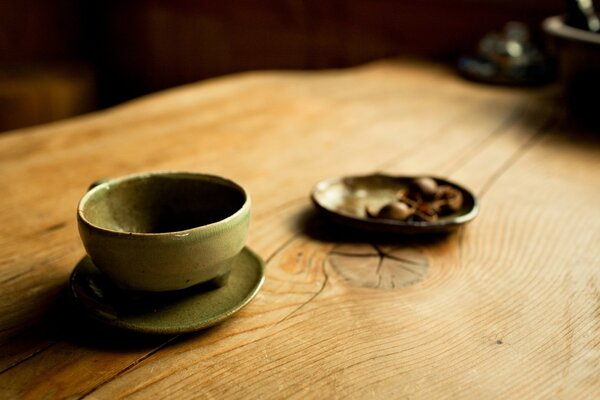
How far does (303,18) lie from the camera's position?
2.54 meters

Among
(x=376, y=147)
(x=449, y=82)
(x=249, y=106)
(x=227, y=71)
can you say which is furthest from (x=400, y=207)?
(x=227, y=71)

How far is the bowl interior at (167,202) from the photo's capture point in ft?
1.90

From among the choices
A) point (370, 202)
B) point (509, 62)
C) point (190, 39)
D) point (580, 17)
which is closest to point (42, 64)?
point (190, 39)

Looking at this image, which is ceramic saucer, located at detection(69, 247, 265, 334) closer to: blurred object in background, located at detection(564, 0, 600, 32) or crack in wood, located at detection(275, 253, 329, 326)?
crack in wood, located at detection(275, 253, 329, 326)

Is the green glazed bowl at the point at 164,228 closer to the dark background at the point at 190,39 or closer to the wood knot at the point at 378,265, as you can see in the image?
the wood knot at the point at 378,265

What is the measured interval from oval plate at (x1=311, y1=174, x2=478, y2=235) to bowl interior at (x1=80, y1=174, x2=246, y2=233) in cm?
17

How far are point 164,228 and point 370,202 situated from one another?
29 centimetres

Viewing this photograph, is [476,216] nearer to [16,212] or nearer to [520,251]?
[520,251]

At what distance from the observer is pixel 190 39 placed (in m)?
3.04

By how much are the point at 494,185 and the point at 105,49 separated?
2997 mm

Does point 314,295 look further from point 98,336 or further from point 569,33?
point 569,33

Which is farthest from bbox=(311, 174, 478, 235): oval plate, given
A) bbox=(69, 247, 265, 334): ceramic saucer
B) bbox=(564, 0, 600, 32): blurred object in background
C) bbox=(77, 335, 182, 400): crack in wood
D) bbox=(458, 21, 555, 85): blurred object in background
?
bbox=(458, 21, 555, 85): blurred object in background

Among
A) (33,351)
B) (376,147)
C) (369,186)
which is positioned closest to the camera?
(33,351)

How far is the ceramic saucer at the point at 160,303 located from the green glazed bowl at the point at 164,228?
0.06 feet
